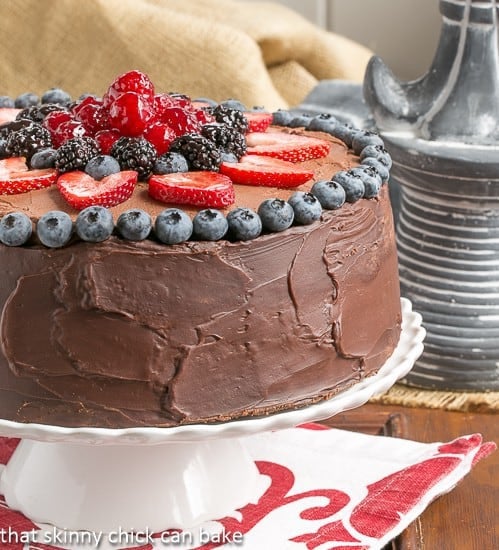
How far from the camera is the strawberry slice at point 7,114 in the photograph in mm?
2061

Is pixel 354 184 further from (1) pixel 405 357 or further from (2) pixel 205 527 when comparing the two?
(2) pixel 205 527

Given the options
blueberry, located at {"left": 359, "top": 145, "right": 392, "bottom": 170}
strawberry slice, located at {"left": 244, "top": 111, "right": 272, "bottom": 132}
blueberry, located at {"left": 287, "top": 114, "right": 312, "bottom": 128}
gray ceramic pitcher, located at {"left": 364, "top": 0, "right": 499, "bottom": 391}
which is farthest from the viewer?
gray ceramic pitcher, located at {"left": 364, "top": 0, "right": 499, "bottom": 391}

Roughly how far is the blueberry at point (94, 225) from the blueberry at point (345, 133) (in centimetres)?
61

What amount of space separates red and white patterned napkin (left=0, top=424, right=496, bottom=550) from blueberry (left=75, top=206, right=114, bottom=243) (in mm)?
549

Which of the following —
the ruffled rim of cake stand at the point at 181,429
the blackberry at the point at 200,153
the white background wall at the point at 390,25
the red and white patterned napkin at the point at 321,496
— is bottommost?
the red and white patterned napkin at the point at 321,496

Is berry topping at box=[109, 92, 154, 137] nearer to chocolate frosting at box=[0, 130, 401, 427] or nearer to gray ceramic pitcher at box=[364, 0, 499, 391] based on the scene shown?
chocolate frosting at box=[0, 130, 401, 427]

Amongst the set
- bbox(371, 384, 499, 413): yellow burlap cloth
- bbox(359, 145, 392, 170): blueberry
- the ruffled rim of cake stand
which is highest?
bbox(359, 145, 392, 170): blueberry

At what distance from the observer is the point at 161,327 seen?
161 centimetres

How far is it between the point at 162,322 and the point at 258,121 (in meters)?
0.55

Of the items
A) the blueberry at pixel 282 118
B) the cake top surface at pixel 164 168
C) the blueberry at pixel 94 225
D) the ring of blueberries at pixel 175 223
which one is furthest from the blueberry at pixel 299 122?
the blueberry at pixel 94 225

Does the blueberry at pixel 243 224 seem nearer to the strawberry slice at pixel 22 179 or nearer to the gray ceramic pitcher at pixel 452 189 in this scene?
the strawberry slice at pixel 22 179

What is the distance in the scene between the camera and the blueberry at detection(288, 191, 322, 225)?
1670 millimetres

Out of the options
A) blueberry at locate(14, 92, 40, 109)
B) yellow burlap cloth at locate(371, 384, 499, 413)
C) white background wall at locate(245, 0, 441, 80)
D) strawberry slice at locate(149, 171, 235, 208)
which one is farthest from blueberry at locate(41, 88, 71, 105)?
white background wall at locate(245, 0, 441, 80)

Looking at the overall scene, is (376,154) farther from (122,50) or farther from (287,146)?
(122,50)
